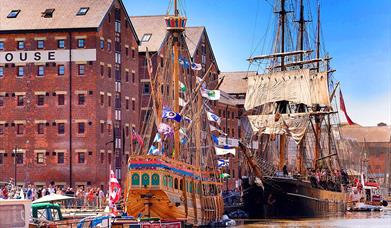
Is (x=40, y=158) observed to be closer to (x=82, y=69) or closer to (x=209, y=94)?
(x=82, y=69)

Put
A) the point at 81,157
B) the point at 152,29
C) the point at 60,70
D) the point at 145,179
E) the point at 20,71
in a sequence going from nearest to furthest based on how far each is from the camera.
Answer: the point at 145,179
the point at 81,157
the point at 60,70
the point at 20,71
the point at 152,29

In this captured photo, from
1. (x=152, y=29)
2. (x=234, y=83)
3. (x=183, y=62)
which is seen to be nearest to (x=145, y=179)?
(x=183, y=62)

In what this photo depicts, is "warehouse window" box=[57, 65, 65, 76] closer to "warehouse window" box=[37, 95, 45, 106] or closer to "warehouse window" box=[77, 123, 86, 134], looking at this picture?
"warehouse window" box=[37, 95, 45, 106]

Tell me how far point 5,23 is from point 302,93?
34.0m

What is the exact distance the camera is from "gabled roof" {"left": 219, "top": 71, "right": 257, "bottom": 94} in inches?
6289

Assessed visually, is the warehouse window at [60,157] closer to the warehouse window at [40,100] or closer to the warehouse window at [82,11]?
the warehouse window at [40,100]

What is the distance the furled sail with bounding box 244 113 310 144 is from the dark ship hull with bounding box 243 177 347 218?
773 centimetres

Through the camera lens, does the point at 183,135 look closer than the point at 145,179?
No

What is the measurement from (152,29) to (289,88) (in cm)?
1901

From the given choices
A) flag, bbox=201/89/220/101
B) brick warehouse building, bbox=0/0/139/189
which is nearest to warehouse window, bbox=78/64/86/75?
brick warehouse building, bbox=0/0/139/189

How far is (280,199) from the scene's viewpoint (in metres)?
97.4

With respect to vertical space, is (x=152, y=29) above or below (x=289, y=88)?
above

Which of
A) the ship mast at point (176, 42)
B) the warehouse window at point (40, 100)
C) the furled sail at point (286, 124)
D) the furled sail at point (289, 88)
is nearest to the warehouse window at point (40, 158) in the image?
the warehouse window at point (40, 100)

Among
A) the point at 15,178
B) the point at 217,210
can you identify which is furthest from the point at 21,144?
the point at 217,210
